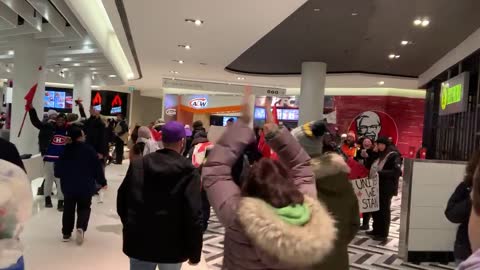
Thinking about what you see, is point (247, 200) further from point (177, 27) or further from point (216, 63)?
point (216, 63)

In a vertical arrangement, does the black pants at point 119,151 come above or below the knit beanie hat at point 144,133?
below

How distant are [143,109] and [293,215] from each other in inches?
1002

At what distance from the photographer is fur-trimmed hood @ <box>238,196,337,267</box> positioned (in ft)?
5.15

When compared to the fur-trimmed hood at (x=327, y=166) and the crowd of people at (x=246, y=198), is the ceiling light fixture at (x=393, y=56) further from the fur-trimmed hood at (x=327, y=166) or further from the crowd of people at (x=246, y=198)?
the fur-trimmed hood at (x=327, y=166)

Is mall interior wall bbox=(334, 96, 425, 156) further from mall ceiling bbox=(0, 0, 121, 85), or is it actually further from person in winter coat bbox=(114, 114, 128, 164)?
mall ceiling bbox=(0, 0, 121, 85)

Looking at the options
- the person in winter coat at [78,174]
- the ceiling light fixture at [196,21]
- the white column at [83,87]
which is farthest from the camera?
the white column at [83,87]

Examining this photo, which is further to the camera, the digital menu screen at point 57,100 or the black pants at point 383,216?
the digital menu screen at point 57,100

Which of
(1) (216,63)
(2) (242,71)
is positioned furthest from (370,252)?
(2) (242,71)

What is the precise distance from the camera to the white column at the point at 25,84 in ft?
28.3

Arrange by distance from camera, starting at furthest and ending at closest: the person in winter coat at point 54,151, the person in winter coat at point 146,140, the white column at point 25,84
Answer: the white column at point 25,84, the person in winter coat at point 54,151, the person in winter coat at point 146,140

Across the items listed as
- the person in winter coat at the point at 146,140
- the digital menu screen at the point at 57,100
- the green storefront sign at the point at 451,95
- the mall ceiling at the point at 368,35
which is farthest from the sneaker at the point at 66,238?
the digital menu screen at the point at 57,100

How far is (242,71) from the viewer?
15016 mm

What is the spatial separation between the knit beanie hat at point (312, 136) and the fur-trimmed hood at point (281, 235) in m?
0.80

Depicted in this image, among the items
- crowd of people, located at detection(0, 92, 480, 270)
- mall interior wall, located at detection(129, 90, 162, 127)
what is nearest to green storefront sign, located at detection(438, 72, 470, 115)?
crowd of people, located at detection(0, 92, 480, 270)
